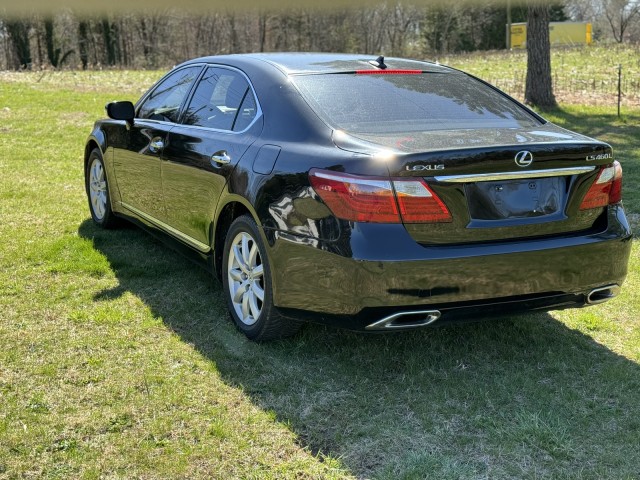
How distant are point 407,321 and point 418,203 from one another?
21.6 inches

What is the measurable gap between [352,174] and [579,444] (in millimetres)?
1478

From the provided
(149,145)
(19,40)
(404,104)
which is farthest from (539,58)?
(19,40)

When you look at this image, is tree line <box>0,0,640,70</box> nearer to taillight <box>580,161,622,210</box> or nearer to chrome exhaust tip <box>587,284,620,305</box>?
taillight <box>580,161,622,210</box>

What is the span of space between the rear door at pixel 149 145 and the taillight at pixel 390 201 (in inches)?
84.4

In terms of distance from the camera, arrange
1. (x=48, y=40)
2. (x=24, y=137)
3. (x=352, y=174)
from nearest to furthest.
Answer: (x=352, y=174)
(x=24, y=137)
(x=48, y=40)

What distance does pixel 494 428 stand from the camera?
129 inches

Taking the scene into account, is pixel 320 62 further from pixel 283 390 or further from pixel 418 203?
pixel 283 390

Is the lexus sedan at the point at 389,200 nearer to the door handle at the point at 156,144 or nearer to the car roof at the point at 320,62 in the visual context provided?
the car roof at the point at 320,62

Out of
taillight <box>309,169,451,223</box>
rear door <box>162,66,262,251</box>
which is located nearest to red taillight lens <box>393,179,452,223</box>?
taillight <box>309,169,451,223</box>

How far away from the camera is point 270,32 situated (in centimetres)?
5531

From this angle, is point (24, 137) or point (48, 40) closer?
point (24, 137)

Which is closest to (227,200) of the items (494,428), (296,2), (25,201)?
(494,428)

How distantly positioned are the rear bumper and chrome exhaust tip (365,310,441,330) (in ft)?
0.12

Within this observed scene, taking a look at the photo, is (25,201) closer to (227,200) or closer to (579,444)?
(227,200)
